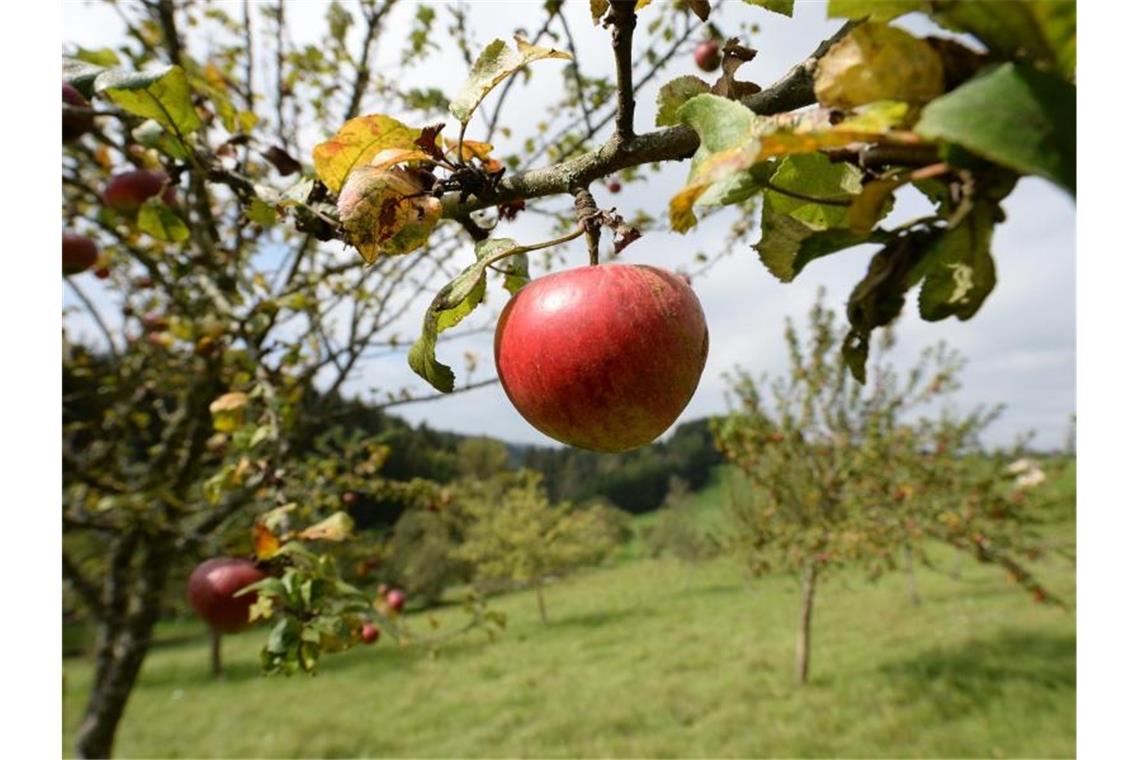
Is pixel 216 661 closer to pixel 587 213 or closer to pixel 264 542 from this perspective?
pixel 264 542

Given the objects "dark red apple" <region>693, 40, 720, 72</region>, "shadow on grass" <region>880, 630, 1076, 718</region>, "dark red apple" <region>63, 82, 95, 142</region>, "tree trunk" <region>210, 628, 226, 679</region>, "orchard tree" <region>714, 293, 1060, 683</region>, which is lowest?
"tree trunk" <region>210, 628, 226, 679</region>

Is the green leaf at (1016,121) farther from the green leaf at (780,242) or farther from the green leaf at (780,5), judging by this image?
the green leaf at (780,5)

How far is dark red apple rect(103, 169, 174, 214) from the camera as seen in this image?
→ 5.75 feet

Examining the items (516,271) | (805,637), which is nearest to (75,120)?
(516,271)

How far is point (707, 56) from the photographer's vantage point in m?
2.89

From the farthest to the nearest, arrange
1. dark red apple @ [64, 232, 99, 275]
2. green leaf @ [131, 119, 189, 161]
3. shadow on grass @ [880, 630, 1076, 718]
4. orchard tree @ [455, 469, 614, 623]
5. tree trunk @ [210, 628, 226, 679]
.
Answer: orchard tree @ [455, 469, 614, 623] → tree trunk @ [210, 628, 226, 679] → shadow on grass @ [880, 630, 1076, 718] → dark red apple @ [64, 232, 99, 275] → green leaf @ [131, 119, 189, 161]

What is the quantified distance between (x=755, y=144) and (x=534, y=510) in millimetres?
13811

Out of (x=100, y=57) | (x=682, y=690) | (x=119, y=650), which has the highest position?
(x=100, y=57)

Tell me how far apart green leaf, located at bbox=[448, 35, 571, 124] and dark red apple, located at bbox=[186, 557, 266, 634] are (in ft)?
3.66

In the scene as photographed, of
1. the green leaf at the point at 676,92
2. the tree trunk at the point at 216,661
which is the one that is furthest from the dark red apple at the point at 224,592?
the tree trunk at the point at 216,661

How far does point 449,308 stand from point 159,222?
1130mm

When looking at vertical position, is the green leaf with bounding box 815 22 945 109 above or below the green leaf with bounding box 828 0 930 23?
below

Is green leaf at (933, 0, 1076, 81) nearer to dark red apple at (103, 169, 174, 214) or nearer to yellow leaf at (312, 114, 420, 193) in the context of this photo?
yellow leaf at (312, 114, 420, 193)

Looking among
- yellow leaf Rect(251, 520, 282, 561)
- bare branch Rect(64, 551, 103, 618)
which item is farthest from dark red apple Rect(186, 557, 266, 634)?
bare branch Rect(64, 551, 103, 618)
